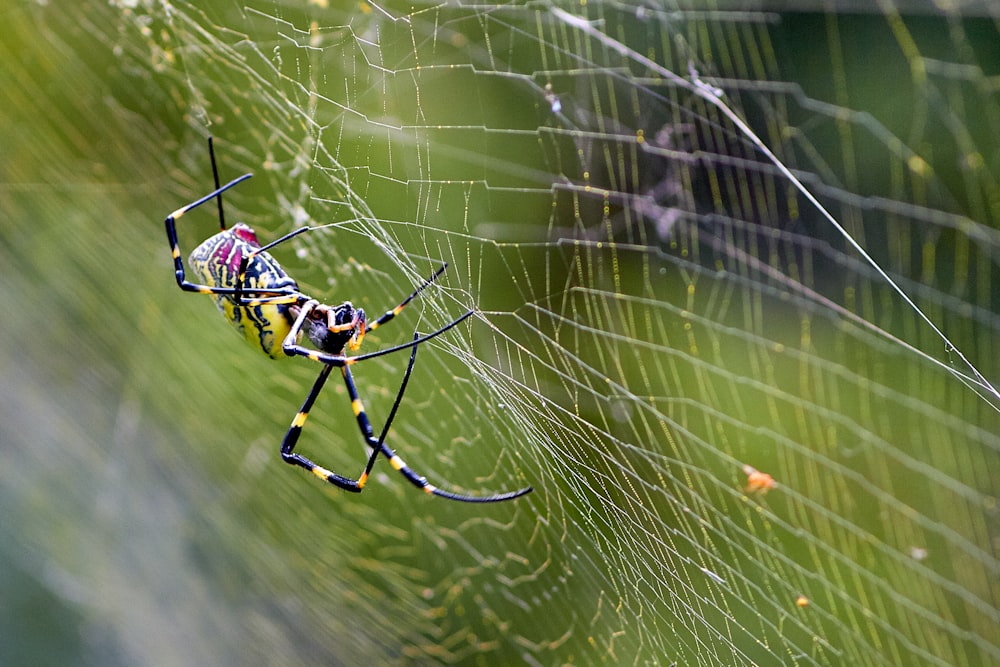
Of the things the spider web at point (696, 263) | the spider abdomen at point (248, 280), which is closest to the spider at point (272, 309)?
the spider abdomen at point (248, 280)

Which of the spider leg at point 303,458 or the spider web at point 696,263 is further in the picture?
the spider web at point 696,263

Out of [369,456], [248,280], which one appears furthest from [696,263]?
[248,280]

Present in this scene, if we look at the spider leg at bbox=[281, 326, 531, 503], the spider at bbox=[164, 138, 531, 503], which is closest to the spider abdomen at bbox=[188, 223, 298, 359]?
the spider at bbox=[164, 138, 531, 503]

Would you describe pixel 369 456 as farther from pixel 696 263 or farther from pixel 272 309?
pixel 696 263

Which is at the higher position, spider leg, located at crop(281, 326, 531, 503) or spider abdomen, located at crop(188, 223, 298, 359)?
spider abdomen, located at crop(188, 223, 298, 359)

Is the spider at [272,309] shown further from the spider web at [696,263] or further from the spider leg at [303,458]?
the spider web at [696,263]

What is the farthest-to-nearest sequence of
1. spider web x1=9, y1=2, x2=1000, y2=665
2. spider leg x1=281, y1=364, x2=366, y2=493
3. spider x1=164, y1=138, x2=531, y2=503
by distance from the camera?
spider web x1=9, y1=2, x2=1000, y2=665, spider leg x1=281, y1=364, x2=366, y2=493, spider x1=164, y1=138, x2=531, y2=503

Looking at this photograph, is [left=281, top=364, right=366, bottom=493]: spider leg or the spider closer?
the spider

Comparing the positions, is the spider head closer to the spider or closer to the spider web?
the spider
